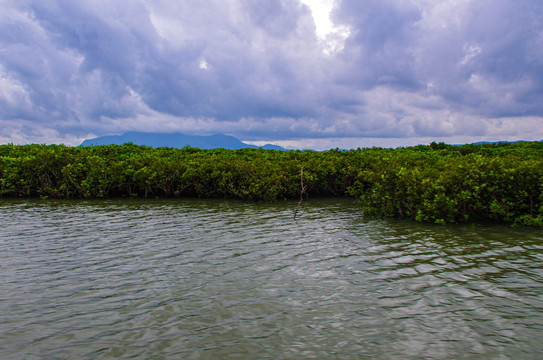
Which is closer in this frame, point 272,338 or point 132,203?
point 272,338

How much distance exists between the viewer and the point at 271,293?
6801 millimetres

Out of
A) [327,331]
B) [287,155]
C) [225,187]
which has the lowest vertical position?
[327,331]

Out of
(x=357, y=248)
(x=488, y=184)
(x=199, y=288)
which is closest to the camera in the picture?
(x=199, y=288)

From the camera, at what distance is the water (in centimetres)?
500

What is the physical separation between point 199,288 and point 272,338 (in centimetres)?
235

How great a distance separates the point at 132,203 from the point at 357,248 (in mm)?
14876

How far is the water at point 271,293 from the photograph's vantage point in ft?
16.4

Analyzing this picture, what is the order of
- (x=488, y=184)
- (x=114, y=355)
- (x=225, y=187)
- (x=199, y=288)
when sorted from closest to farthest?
(x=114, y=355)
(x=199, y=288)
(x=488, y=184)
(x=225, y=187)

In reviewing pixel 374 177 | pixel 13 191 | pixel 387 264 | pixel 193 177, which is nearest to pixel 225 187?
pixel 193 177

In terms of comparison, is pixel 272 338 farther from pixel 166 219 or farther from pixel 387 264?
pixel 166 219

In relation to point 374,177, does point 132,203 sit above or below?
below

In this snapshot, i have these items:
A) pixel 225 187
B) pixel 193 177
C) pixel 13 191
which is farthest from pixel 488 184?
pixel 13 191

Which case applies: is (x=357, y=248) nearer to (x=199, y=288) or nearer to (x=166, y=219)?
(x=199, y=288)

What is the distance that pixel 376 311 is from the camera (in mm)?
6012
